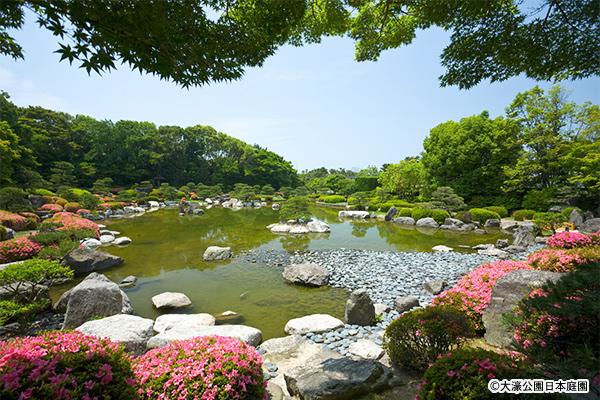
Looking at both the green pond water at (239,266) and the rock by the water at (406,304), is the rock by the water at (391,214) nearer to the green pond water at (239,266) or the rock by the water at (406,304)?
the green pond water at (239,266)

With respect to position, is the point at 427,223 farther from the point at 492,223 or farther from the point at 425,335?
the point at 425,335

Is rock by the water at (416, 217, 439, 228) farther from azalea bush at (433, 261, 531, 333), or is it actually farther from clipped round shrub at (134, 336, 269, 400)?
clipped round shrub at (134, 336, 269, 400)

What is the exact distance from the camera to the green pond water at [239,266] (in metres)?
5.45

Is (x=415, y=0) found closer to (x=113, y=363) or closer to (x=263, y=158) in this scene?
(x=113, y=363)

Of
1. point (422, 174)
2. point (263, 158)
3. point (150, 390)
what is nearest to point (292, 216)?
point (150, 390)

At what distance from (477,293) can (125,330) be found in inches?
206

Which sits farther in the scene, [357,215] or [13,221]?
[357,215]

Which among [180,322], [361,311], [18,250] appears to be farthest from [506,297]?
[18,250]

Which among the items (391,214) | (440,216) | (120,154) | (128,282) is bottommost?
(128,282)

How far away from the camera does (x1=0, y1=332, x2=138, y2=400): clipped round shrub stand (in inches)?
53.8

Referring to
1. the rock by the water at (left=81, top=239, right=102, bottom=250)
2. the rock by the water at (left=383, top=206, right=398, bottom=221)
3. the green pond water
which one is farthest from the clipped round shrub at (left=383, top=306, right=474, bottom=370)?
the rock by the water at (left=383, top=206, right=398, bottom=221)

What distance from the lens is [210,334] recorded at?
3834mm

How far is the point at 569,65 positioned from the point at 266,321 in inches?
224

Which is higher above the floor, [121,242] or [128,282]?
[121,242]
